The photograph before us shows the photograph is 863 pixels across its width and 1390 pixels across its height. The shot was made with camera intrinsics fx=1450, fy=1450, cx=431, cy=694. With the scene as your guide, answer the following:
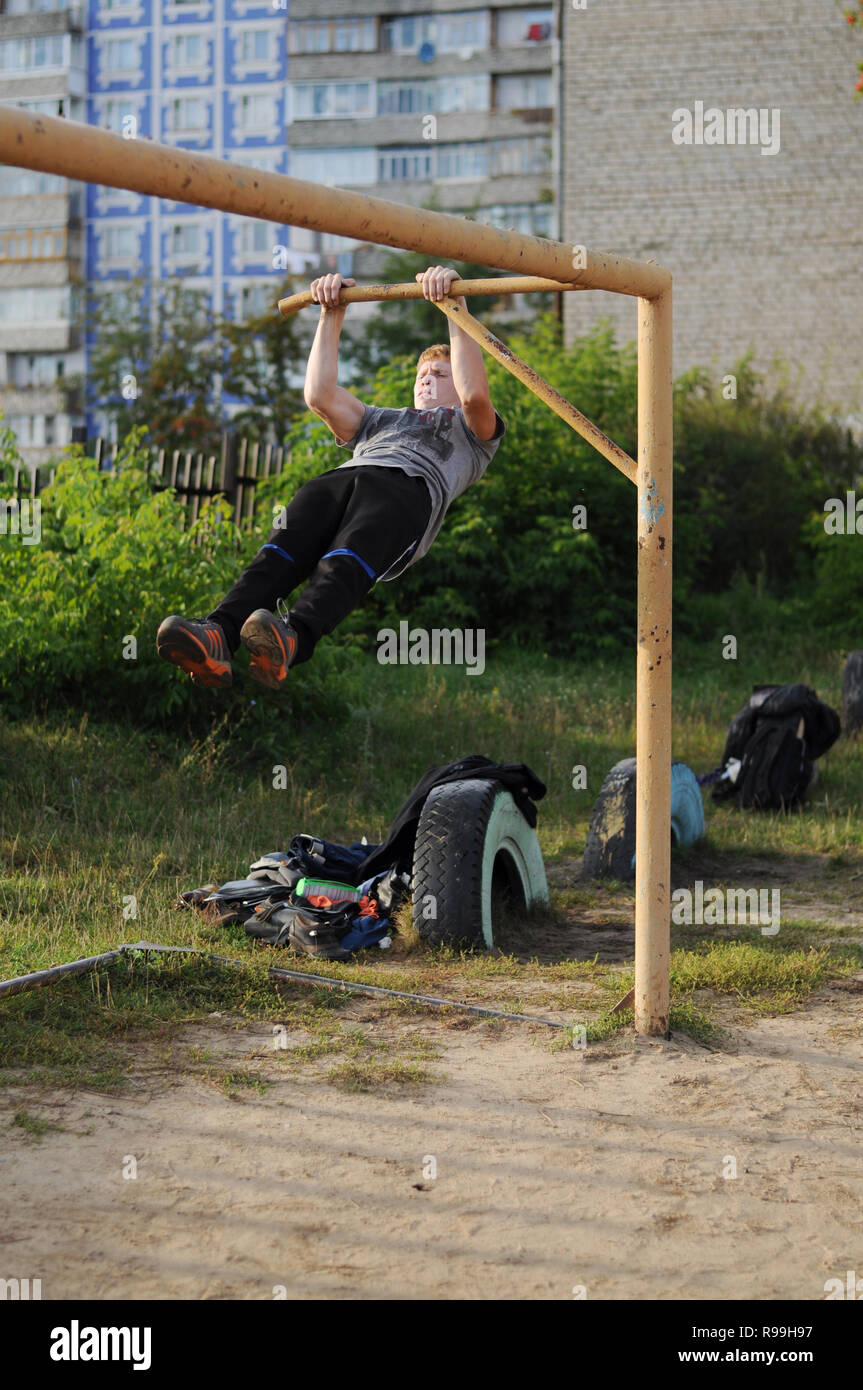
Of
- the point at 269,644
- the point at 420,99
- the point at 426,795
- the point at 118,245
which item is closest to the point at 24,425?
the point at 118,245

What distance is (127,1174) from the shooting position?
3.60 meters

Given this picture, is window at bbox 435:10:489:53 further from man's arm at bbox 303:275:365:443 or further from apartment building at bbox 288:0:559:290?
man's arm at bbox 303:275:365:443

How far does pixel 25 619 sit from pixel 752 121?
19837mm

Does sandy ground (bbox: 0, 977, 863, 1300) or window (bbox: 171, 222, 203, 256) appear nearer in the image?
sandy ground (bbox: 0, 977, 863, 1300)

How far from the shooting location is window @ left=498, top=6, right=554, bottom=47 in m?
41.6

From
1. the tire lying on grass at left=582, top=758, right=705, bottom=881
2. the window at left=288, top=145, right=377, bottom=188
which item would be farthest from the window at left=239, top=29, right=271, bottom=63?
the tire lying on grass at left=582, top=758, right=705, bottom=881

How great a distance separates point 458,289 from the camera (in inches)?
185

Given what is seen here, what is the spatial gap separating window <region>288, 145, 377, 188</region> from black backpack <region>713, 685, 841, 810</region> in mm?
36647

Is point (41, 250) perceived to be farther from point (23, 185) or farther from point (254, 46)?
point (254, 46)

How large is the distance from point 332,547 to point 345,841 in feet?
11.8

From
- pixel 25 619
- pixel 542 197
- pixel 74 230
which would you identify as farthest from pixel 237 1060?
pixel 74 230

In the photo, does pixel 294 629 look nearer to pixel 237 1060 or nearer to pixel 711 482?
pixel 237 1060
